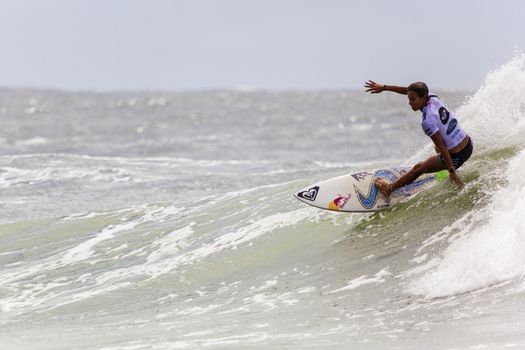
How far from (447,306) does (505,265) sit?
81 cm

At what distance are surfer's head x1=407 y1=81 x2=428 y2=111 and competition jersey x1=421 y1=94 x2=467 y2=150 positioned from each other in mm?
68

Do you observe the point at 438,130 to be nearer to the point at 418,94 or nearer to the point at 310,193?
the point at 418,94

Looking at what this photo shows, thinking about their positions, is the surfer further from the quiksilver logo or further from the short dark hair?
the quiksilver logo

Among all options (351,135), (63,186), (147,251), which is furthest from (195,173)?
(351,135)

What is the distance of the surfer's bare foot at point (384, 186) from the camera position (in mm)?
10961

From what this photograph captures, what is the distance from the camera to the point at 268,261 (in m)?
11.1

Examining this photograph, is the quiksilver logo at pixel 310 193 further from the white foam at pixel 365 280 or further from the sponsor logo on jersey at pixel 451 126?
the sponsor logo on jersey at pixel 451 126

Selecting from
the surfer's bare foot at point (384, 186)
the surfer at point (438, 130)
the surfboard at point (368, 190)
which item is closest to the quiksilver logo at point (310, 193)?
the surfboard at point (368, 190)

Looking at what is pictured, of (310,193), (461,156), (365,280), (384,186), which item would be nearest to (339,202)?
(310,193)

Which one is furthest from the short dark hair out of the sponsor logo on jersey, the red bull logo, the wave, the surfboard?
the red bull logo

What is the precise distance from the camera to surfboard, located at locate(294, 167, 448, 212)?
11.0 meters

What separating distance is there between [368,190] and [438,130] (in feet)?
5.05

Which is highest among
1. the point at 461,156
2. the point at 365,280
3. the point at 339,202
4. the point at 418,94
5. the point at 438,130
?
the point at 418,94

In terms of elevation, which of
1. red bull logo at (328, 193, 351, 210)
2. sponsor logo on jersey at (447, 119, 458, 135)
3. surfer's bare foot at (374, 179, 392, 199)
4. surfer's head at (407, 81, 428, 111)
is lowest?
red bull logo at (328, 193, 351, 210)
